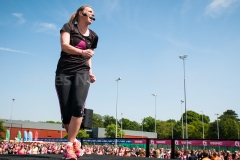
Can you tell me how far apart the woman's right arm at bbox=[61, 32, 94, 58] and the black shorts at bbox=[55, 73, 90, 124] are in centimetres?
28

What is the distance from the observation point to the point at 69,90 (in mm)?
→ 3129

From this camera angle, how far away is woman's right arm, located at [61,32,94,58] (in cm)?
303

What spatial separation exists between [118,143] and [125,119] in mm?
105146

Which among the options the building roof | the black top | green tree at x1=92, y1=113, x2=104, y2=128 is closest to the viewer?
the black top

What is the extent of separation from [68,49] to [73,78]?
1.28 feet

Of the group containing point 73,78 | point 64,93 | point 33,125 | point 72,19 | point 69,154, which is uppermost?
Answer: point 72,19

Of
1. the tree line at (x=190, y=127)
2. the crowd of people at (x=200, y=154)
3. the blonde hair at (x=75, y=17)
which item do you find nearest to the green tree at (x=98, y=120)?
the tree line at (x=190, y=127)

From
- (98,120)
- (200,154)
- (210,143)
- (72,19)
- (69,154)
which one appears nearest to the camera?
(69,154)

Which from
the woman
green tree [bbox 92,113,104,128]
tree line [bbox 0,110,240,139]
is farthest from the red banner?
green tree [bbox 92,113,104,128]

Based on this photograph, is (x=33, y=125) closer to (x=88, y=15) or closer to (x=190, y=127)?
(x=190, y=127)

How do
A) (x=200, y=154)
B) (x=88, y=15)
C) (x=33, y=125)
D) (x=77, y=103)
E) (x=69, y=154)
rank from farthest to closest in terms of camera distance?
1. (x=33, y=125)
2. (x=200, y=154)
3. (x=88, y=15)
4. (x=77, y=103)
5. (x=69, y=154)

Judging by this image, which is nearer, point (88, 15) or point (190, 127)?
point (88, 15)

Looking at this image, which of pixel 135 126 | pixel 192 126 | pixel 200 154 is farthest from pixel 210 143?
pixel 135 126

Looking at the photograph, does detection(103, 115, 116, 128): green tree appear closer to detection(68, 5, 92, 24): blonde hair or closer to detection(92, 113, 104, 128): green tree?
detection(92, 113, 104, 128): green tree
